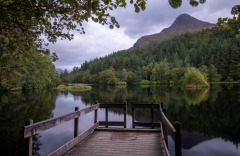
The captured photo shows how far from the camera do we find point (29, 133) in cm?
442

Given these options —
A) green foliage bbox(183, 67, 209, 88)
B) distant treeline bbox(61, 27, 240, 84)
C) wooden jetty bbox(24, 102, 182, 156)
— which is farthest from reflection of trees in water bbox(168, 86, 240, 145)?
distant treeline bbox(61, 27, 240, 84)

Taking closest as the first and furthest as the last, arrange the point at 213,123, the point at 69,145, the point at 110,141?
the point at 69,145 < the point at 110,141 < the point at 213,123

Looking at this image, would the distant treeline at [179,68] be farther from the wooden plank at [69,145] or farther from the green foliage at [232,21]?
the green foliage at [232,21]

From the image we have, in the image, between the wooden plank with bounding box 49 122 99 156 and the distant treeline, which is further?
the distant treeline

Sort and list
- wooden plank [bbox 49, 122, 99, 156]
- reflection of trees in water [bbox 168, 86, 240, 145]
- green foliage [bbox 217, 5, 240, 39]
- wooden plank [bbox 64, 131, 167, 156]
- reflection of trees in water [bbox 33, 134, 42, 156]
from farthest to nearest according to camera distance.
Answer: reflection of trees in water [bbox 168, 86, 240, 145], reflection of trees in water [bbox 33, 134, 42, 156], wooden plank [bbox 64, 131, 167, 156], wooden plank [bbox 49, 122, 99, 156], green foliage [bbox 217, 5, 240, 39]

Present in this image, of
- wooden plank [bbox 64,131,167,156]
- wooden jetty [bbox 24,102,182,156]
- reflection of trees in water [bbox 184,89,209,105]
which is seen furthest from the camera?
reflection of trees in water [bbox 184,89,209,105]

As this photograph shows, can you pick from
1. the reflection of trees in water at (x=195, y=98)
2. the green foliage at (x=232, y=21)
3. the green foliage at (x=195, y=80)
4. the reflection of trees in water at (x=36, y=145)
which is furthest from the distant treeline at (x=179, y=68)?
the green foliage at (x=232, y=21)

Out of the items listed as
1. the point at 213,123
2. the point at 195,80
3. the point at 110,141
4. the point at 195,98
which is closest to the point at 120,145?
the point at 110,141

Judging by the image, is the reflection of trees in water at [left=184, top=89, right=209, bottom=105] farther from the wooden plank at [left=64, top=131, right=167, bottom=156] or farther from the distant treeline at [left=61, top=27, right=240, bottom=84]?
the distant treeline at [left=61, top=27, right=240, bottom=84]

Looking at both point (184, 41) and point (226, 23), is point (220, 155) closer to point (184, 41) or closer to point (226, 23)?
point (226, 23)

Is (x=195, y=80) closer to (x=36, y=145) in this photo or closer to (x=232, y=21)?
(x=36, y=145)

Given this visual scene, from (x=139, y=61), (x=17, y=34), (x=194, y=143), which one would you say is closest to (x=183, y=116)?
(x=194, y=143)

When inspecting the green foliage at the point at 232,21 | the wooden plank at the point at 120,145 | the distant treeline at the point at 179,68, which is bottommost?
the wooden plank at the point at 120,145

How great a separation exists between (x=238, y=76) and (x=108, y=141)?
365 feet
